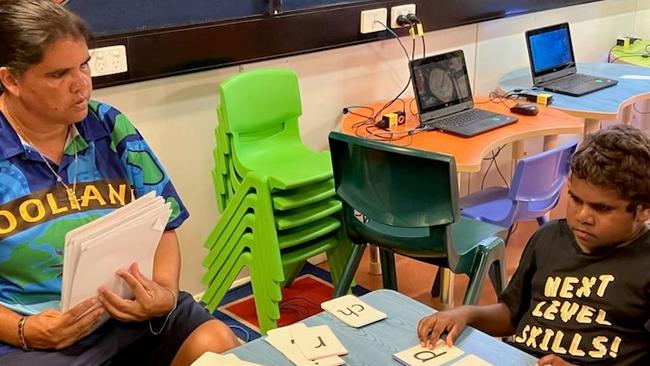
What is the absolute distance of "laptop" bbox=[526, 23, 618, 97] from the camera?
11.7ft

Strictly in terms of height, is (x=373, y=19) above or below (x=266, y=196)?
above

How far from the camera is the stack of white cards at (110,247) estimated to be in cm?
150

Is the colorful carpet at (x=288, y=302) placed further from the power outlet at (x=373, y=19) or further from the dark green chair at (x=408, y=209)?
the power outlet at (x=373, y=19)

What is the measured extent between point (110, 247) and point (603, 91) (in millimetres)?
2684

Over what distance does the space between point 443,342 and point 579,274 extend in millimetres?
332

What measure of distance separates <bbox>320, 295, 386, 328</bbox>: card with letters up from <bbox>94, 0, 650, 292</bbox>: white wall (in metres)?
1.44

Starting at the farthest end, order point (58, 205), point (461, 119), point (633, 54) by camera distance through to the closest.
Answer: point (633, 54) < point (461, 119) < point (58, 205)

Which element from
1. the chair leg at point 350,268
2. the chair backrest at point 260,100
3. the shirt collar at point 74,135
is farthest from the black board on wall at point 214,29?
the chair leg at point 350,268

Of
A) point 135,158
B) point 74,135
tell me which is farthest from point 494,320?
point 74,135

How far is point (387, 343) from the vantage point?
1.45 meters

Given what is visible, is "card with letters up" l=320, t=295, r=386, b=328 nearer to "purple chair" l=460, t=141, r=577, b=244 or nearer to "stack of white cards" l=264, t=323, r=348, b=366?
"stack of white cards" l=264, t=323, r=348, b=366

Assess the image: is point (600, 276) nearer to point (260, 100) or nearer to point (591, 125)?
point (260, 100)

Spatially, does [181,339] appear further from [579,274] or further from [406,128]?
[406,128]

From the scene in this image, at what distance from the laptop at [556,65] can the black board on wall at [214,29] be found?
579 millimetres
